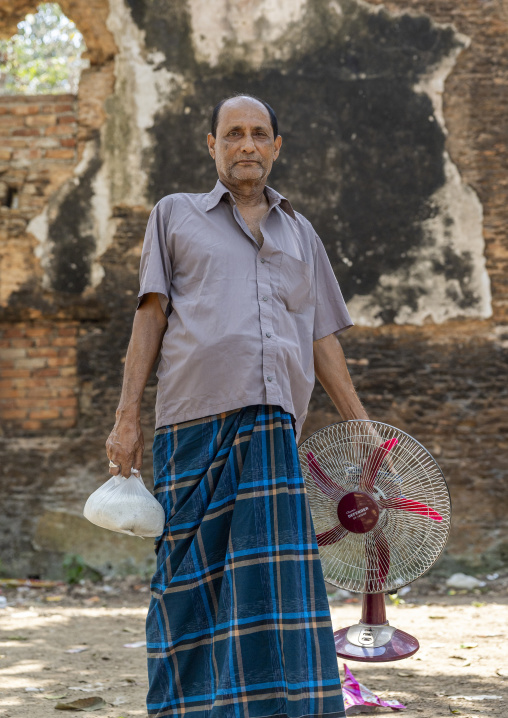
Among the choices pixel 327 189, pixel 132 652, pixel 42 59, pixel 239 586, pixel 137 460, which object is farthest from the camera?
pixel 42 59

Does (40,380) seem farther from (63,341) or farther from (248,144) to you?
(248,144)

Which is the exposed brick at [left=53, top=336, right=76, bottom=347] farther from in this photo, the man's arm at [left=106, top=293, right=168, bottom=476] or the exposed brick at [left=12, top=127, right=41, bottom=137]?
the man's arm at [left=106, top=293, right=168, bottom=476]

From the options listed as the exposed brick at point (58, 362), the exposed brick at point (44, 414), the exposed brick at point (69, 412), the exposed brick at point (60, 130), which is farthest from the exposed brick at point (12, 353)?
the exposed brick at point (60, 130)

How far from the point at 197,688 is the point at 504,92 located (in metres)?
5.05

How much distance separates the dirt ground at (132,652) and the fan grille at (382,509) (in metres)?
0.56

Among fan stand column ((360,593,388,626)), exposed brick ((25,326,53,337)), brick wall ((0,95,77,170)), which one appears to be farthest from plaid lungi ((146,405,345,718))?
brick wall ((0,95,77,170))

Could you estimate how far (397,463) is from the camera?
Result: 2.85m

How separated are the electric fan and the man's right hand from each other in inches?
25.2

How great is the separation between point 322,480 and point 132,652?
177 centimetres

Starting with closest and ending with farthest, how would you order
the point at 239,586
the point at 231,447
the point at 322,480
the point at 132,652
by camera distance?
the point at 239,586 → the point at 231,447 → the point at 322,480 → the point at 132,652

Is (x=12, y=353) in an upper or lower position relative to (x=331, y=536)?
upper

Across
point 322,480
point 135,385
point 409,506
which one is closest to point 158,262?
point 135,385

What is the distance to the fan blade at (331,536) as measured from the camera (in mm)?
2816

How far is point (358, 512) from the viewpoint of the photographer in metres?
2.75
